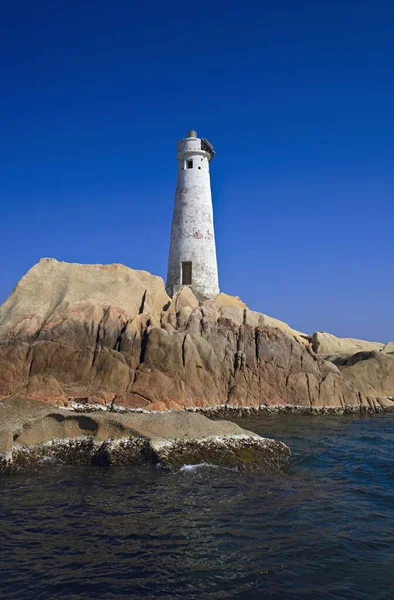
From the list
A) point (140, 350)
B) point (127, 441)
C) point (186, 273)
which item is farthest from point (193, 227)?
point (127, 441)

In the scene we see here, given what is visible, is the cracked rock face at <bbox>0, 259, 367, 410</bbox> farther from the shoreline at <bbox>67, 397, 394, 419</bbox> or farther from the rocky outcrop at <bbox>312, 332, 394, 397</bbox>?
the rocky outcrop at <bbox>312, 332, 394, 397</bbox>

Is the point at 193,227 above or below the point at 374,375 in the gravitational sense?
above

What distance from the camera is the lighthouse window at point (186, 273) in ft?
140

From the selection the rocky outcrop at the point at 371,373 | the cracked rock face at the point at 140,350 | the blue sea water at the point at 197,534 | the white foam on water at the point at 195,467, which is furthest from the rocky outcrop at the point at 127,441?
the rocky outcrop at the point at 371,373

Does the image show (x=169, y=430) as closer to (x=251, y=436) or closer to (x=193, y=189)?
(x=251, y=436)

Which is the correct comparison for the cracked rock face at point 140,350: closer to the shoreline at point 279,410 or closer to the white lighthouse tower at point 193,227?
the shoreline at point 279,410

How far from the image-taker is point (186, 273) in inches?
1697

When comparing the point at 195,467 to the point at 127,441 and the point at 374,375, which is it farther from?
the point at 374,375

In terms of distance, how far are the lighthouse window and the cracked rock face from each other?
7.37 metres

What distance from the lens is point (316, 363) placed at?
32812mm

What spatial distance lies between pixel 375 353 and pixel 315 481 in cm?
2598

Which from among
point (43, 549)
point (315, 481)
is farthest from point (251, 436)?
point (43, 549)

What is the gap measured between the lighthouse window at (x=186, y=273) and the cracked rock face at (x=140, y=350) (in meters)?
7.37

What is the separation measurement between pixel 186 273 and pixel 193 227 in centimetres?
408
